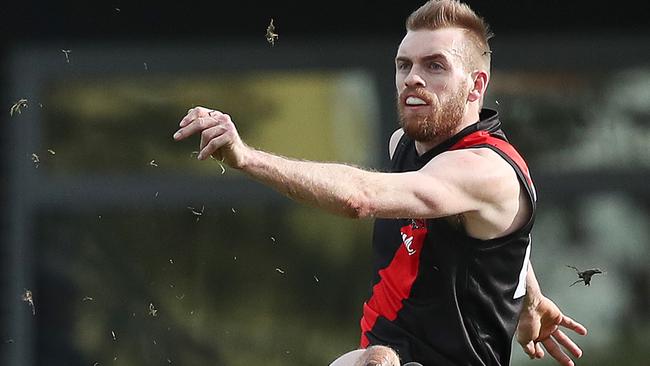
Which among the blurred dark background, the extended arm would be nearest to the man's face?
the extended arm

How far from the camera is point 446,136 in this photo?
209 inches

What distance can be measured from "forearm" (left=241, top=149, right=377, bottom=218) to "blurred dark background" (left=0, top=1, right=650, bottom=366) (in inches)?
173

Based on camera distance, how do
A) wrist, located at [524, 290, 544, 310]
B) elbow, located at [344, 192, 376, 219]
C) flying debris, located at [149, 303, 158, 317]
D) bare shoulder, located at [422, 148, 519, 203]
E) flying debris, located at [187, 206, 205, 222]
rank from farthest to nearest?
flying debris, located at [187, 206, 205, 222] → flying debris, located at [149, 303, 158, 317] → wrist, located at [524, 290, 544, 310] → bare shoulder, located at [422, 148, 519, 203] → elbow, located at [344, 192, 376, 219]

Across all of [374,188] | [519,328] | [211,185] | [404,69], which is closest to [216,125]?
[374,188]

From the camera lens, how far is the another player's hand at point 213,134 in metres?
4.48

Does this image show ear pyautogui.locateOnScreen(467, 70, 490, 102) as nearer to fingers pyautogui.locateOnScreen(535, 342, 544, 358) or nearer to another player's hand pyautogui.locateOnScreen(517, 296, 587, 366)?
another player's hand pyautogui.locateOnScreen(517, 296, 587, 366)

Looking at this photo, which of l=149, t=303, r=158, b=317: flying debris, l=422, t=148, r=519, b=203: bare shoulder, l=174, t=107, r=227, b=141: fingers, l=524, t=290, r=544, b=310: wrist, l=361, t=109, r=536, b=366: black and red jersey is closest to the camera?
l=174, t=107, r=227, b=141: fingers

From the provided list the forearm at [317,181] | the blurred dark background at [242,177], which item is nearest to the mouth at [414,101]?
the forearm at [317,181]

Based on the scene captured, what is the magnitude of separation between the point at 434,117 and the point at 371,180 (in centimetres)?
51

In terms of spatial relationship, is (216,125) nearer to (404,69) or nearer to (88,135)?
(404,69)

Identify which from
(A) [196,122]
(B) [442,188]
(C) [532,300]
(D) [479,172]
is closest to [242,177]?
(C) [532,300]

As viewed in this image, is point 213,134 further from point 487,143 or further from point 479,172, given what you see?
point 487,143

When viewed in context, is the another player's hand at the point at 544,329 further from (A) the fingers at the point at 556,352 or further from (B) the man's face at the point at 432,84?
(B) the man's face at the point at 432,84

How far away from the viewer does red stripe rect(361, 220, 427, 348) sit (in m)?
5.25
